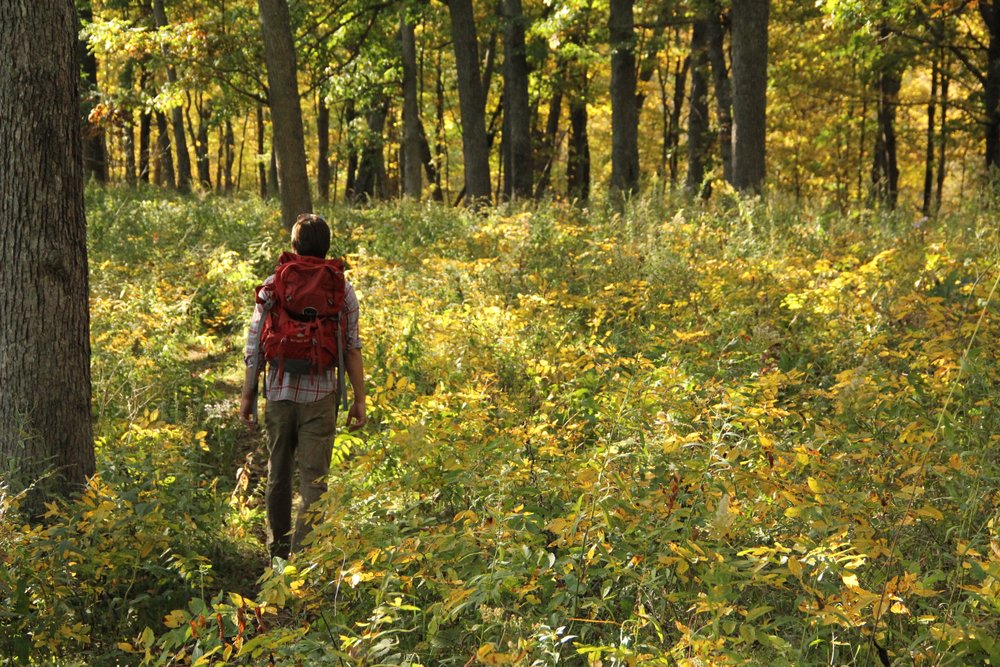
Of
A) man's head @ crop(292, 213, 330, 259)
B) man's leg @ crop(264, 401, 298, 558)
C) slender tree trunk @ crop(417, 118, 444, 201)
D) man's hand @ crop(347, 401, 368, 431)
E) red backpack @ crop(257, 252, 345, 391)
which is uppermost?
slender tree trunk @ crop(417, 118, 444, 201)

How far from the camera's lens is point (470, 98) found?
55.5 feet

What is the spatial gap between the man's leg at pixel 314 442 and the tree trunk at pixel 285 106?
6.93m

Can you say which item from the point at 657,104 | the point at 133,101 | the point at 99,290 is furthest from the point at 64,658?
the point at 657,104

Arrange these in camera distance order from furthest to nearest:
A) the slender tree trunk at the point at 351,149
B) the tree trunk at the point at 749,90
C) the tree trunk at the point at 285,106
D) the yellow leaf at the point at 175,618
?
the slender tree trunk at the point at 351,149
the tree trunk at the point at 749,90
the tree trunk at the point at 285,106
the yellow leaf at the point at 175,618

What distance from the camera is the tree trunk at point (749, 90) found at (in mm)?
12172

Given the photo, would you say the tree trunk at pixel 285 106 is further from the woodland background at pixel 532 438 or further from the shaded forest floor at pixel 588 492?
the shaded forest floor at pixel 588 492

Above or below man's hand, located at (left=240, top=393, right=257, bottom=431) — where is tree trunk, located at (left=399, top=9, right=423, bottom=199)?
above

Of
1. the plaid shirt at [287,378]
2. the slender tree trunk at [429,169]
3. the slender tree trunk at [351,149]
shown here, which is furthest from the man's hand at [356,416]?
the slender tree trunk at [429,169]

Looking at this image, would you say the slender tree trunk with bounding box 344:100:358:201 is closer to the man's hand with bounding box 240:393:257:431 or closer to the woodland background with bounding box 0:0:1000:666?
the woodland background with bounding box 0:0:1000:666

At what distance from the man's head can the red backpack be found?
0.23 feet

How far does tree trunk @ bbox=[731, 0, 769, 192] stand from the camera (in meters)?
12.2

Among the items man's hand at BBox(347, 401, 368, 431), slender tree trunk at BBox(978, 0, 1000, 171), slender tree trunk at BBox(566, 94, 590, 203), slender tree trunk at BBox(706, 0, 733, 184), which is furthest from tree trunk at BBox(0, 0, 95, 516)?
slender tree trunk at BBox(566, 94, 590, 203)

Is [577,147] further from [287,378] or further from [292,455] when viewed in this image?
[287,378]

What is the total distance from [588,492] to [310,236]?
100 inches
